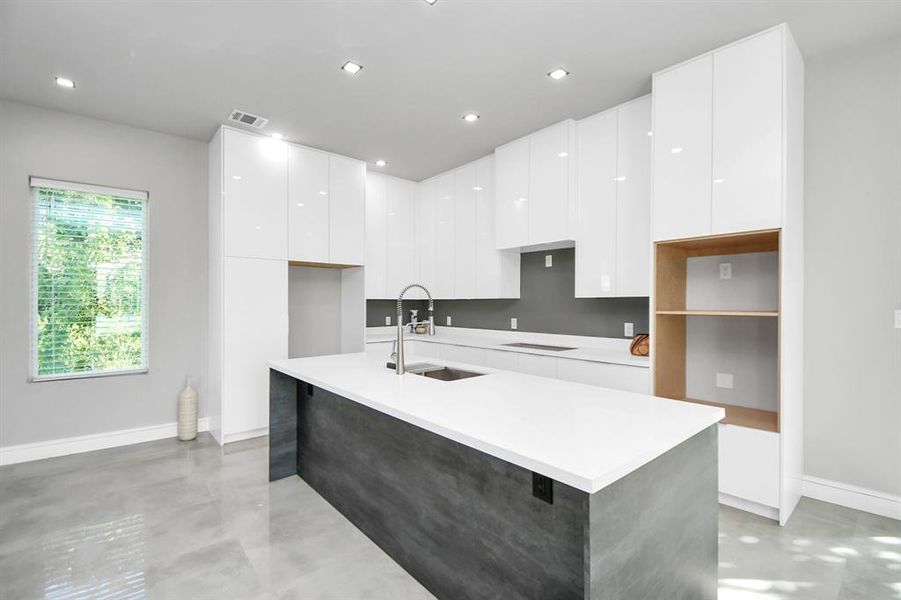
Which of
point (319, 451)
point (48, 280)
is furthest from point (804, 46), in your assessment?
point (48, 280)

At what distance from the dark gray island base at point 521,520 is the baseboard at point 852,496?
166cm

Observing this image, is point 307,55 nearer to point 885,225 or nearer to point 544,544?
point 544,544

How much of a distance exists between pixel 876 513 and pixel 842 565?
80 cm

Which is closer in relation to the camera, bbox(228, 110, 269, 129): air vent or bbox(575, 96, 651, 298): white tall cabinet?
bbox(575, 96, 651, 298): white tall cabinet

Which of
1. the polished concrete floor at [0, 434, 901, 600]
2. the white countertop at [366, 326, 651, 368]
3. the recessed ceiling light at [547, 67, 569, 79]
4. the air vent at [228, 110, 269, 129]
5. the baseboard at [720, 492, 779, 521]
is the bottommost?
the polished concrete floor at [0, 434, 901, 600]

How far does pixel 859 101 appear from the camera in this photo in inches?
103

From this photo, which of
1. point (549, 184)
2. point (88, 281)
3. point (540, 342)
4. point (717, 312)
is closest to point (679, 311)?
point (717, 312)

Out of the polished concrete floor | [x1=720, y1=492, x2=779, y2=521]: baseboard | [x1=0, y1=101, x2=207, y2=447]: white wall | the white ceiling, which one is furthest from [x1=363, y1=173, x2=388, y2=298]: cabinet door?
[x1=720, y1=492, x2=779, y2=521]: baseboard

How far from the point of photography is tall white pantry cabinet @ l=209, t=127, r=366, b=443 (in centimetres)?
377

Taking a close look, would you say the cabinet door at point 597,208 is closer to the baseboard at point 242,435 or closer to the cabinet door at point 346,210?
the cabinet door at point 346,210

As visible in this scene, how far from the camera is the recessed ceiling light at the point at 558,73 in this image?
2.87 m

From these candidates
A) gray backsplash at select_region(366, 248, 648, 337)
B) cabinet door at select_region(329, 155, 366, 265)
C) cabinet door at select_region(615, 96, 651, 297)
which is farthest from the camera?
cabinet door at select_region(329, 155, 366, 265)

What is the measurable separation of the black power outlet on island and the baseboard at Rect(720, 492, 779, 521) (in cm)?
200

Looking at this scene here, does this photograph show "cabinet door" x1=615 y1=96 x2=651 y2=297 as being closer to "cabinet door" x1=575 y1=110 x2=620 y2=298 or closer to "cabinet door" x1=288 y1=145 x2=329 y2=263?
"cabinet door" x1=575 y1=110 x2=620 y2=298
